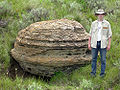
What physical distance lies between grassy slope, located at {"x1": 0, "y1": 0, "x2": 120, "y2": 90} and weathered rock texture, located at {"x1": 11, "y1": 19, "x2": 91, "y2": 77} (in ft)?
1.26

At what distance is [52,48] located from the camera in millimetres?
5598

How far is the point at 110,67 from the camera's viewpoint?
5879 millimetres

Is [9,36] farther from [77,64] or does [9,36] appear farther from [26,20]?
[77,64]

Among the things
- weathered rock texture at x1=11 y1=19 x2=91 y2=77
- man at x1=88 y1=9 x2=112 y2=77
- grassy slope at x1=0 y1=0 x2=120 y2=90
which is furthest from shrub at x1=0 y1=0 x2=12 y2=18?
man at x1=88 y1=9 x2=112 y2=77

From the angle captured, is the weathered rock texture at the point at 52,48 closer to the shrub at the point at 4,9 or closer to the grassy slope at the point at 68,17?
the grassy slope at the point at 68,17

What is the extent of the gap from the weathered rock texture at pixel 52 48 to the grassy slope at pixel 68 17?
0.39m

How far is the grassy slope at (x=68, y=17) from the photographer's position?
4965 mm

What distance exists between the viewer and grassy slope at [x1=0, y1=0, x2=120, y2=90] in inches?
195

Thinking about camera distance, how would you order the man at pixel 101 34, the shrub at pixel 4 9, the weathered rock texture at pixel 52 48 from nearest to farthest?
the man at pixel 101 34 < the weathered rock texture at pixel 52 48 < the shrub at pixel 4 9

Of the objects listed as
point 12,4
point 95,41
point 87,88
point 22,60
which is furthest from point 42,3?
point 87,88

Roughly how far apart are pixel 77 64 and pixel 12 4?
4957 mm

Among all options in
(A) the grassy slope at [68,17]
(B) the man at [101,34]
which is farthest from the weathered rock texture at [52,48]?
(B) the man at [101,34]

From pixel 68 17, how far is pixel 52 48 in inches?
99.6

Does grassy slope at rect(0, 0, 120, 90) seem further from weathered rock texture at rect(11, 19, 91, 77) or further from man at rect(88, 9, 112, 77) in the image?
man at rect(88, 9, 112, 77)
